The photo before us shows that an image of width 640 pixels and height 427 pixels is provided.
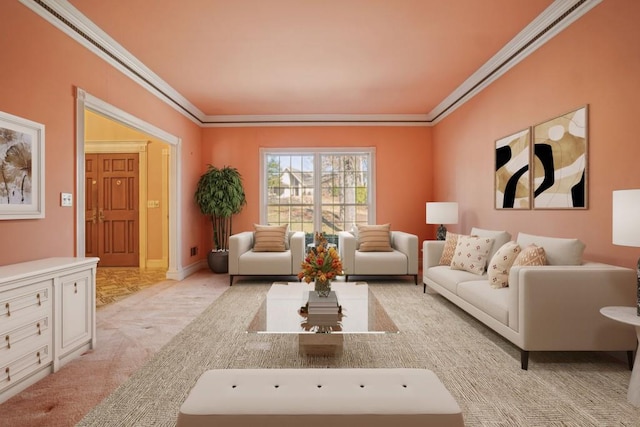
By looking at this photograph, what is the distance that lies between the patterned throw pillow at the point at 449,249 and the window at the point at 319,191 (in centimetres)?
256

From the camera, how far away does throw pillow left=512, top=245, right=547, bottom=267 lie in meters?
2.97

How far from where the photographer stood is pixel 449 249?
4562 millimetres

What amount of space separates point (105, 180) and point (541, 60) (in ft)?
23.9

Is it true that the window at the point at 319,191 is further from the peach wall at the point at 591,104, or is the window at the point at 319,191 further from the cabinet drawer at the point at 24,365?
the cabinet drawer at the point at 24,365

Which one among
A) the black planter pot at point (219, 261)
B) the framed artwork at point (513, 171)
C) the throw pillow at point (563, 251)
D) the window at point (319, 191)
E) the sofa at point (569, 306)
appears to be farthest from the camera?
the window at point (319, 191)

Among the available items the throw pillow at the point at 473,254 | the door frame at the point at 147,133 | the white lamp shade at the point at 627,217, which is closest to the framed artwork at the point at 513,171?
the throw pillow at the point at 473,254

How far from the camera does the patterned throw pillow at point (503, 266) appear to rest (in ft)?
10.7

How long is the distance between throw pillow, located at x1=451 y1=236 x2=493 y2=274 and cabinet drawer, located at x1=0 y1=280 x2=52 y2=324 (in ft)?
12.5

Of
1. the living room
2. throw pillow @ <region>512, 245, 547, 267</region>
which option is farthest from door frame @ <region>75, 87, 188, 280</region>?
throw pillow @ <region>512, 245, 547, 267</region>

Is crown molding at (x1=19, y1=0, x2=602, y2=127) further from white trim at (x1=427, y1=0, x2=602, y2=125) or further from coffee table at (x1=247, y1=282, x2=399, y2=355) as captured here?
coffee table at (x1=247, y1=282, x2=399, y2=355)

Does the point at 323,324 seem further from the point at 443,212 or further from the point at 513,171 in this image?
the point at 443,212

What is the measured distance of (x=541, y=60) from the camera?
3.64 meters

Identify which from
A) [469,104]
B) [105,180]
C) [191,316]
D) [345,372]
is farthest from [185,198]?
[345,372]

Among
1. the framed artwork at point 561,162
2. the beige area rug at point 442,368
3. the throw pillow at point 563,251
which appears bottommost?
the beige area rug at point 442,368
